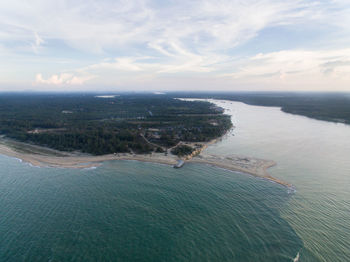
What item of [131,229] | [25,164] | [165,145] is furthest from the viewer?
[165,145]

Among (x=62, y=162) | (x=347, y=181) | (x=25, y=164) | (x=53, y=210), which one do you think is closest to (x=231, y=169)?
(x=347, y=181)

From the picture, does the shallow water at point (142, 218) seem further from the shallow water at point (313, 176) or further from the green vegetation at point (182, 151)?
the green vegetation at point (182, 151)

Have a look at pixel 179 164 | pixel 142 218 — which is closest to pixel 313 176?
pixel 179 164

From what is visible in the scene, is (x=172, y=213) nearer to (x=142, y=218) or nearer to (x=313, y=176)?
(x=142, y=218)

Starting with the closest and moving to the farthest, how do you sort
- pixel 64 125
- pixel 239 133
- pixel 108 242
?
pixel 108 242, pixel 239 133, pixel 64 125

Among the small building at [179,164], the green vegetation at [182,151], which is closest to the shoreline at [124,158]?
the small building at [179,164]

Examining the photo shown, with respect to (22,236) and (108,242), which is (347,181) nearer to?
(108,242)

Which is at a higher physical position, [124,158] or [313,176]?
[313,176]
